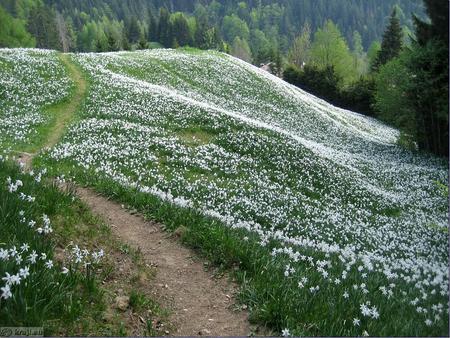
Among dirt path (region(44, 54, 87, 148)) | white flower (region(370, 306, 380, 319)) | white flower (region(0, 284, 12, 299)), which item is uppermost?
white flower (region(0, 284, 12, 299))

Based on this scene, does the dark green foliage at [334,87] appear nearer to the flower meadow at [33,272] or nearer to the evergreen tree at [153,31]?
the flower meadow at [33,272]

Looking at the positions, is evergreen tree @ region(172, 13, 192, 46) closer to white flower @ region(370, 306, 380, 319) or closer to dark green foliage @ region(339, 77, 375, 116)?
dark green foliage @ region(339, 77, 375, 116)

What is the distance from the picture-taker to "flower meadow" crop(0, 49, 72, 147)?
67.9ft

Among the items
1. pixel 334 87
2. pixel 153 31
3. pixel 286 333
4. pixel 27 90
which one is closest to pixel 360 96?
pixel 334 87

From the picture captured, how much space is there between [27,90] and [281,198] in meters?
21.7

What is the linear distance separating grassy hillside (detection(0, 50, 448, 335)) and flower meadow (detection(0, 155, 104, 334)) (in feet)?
9.51

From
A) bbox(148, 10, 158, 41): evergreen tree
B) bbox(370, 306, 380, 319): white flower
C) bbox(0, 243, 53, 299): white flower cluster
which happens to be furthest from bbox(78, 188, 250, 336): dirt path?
bbox(148, 10, 158, 41): evergreen tree

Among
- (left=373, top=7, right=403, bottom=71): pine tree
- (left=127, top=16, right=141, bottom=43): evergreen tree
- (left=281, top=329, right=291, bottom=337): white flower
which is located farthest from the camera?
(left=127, top=16, right=141, bottom=43): evergreen tree

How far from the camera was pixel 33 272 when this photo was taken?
5.05 meters

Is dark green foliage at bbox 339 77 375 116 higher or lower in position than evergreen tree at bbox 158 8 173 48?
lower

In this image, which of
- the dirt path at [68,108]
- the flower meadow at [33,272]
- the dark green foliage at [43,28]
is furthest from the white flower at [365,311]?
the dark green foliage at [43,28]

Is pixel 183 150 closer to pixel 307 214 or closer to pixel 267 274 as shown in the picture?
pixel 307 214

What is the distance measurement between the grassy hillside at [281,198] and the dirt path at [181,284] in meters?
0.36

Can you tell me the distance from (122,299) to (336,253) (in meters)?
5.99
